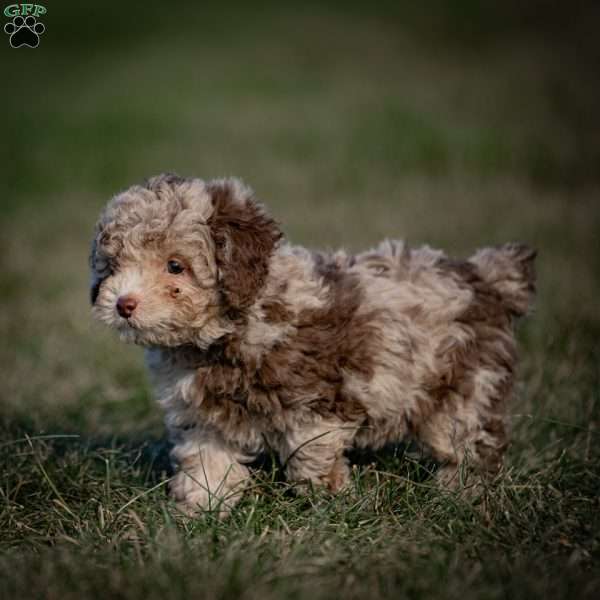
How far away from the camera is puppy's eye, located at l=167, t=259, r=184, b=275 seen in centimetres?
414

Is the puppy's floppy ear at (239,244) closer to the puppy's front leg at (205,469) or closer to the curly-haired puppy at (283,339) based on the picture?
the curly-haired puppy at (283,339)

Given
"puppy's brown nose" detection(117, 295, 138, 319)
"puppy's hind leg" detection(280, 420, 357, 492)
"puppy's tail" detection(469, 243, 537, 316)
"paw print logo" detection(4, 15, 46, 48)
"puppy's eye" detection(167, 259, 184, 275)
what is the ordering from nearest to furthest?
"puppy's brown nose" detection(117, 295, 138, 319), "puppy's eye" detection(167, 259, 184, 275), "puppy's hind leg" detection(280, 420, 357, 492), "puppy's tail" detection(469, 243, 537, 316), "paw print logo" detection(4, 15, 46, 48)

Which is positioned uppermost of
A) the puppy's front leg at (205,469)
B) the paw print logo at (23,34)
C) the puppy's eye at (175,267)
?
the paw print logo at (23,34)

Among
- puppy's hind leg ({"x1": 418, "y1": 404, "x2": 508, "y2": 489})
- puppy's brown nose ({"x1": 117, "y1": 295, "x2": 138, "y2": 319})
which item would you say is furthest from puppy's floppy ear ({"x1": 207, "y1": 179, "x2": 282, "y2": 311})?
puppy's hind leg ({"x1": 418, "y1": 404, "x2": 508, "y2": 489})

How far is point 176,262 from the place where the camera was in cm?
414

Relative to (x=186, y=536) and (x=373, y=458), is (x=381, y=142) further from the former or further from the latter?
(x=186, y=536)

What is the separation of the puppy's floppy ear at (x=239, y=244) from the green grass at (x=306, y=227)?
40.2 inches

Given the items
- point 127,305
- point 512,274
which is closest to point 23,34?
point 127,305

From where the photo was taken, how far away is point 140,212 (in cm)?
415

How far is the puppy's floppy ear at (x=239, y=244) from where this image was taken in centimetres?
418

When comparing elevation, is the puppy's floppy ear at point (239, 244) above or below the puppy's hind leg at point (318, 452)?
above

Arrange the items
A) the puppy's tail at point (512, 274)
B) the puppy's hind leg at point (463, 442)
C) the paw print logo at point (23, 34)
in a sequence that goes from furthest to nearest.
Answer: the paw print logo at point (23, 34)
the puppy's tail at point (512, 274)
the puppy's hind leg at point (463, 442)

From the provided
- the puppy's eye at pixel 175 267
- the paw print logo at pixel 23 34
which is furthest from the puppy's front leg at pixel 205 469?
the paw print logo at pixel 23 34

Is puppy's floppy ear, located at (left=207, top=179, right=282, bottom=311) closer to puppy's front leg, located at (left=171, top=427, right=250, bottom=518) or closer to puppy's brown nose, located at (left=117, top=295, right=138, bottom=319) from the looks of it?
puppy's brown nose, located at (left=117, top=295, right=138, bottom=319)
